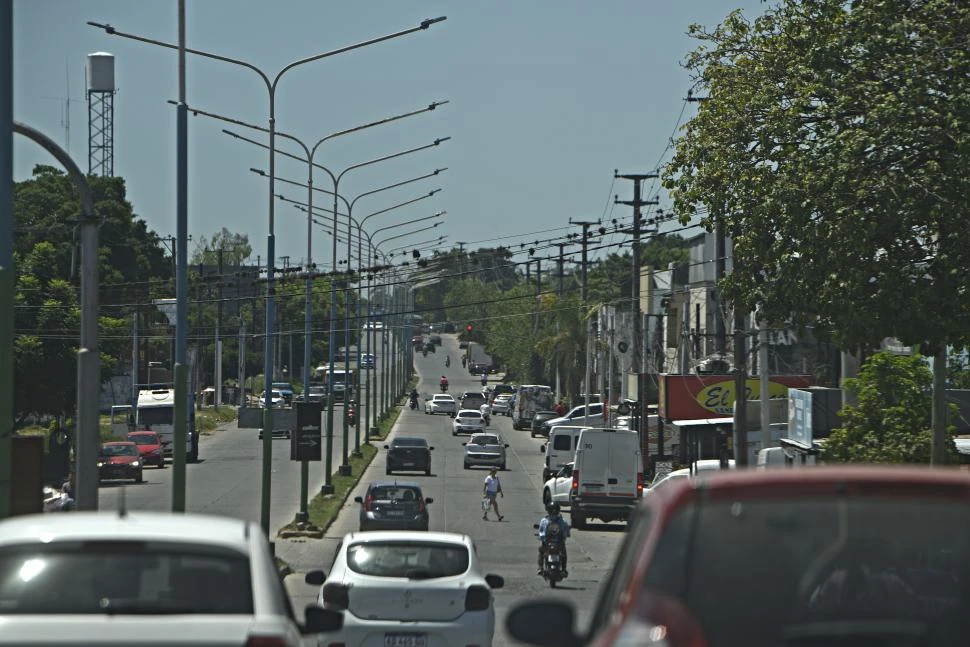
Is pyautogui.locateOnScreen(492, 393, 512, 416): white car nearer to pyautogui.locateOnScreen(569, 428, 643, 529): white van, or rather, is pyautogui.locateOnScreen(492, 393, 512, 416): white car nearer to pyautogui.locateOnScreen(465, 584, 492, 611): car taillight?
pyautogui.locateOnScreen(569, 428, 643, 529): white van

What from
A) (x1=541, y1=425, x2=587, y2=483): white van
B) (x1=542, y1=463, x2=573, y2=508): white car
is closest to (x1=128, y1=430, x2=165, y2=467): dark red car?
(x1=541, y1=425, x2=587, y2=483): white van

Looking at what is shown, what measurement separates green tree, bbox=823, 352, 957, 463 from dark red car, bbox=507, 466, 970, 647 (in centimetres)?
2437

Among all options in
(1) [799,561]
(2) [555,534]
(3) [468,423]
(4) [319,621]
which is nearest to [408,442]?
(3) [468,423]

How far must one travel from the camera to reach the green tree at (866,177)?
1997cm

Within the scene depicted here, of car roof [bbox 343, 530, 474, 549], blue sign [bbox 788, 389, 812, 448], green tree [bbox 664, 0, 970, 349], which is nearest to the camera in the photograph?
car roof [bbox 343, 530, 474, 549]

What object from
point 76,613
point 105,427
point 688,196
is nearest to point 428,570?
point 76,613

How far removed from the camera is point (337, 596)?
14.0m

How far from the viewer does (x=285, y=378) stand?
14700cm

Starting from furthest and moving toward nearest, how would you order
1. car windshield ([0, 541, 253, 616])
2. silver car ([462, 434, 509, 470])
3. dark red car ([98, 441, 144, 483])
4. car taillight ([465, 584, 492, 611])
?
silver car ([462, 434, 509, 470])
dark red car ([98, 441, 144, 483])
car taillight ([465, 584, 492, 611])
car windshield ([0, 541, 253, 616])

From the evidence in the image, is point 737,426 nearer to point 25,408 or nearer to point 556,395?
point 25,408

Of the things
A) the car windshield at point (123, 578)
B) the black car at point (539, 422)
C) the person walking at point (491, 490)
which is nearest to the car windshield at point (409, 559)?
the car windshield at point (123, 578)

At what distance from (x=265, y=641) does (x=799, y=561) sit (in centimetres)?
225

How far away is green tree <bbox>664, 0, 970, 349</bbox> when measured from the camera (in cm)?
1997

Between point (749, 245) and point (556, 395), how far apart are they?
92102 mm
